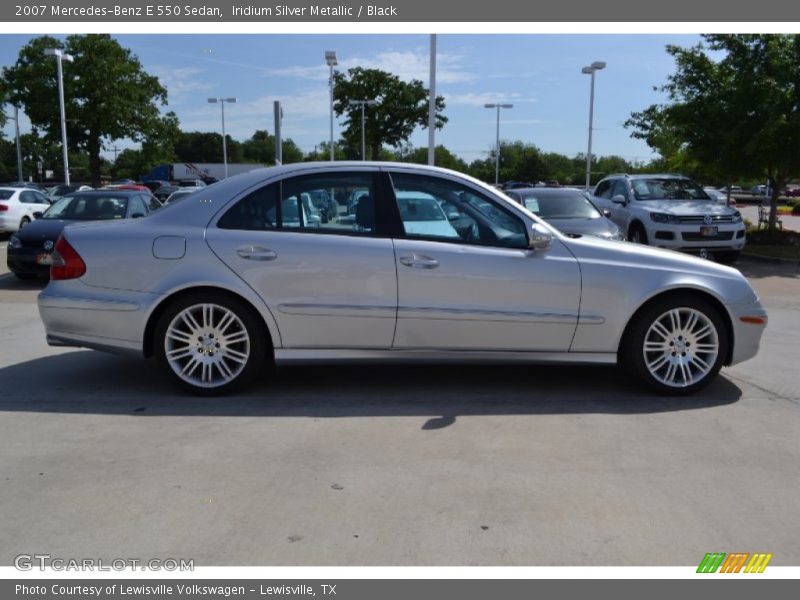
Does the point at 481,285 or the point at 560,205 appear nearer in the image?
the point at 481,285

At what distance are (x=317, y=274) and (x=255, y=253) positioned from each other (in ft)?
1.49

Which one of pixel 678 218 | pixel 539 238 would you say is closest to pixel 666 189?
pixel 678 218

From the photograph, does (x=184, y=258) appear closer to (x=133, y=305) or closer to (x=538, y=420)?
(x=133, y=305)

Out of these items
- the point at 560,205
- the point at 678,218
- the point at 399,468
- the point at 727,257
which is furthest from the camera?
the point at 727,257

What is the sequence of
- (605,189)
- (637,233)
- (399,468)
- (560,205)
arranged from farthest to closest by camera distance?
(605,189), (637,233), (560,205), (399,468)

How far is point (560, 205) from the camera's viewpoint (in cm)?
1213

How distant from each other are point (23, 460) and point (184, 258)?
165cm

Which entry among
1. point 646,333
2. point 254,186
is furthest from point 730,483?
point 254,186

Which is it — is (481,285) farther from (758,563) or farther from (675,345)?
(758,563)

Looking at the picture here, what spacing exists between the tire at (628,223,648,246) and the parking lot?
827 cm

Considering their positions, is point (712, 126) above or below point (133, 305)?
above

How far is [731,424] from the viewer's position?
15.6 ft

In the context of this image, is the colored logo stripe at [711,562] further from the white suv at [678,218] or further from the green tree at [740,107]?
the green tree at [740,107]

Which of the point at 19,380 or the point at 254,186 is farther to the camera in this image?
the point at 19,380
